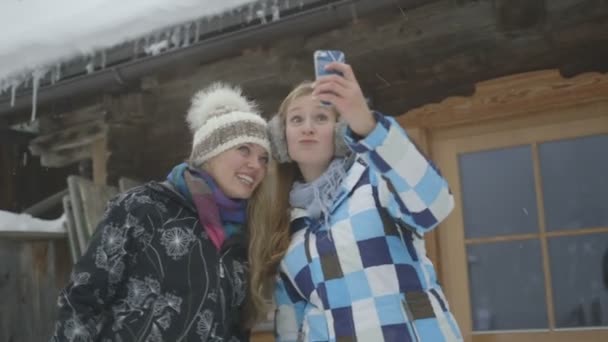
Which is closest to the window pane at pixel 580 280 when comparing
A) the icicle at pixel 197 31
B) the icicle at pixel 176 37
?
the icicle at pixel 197 31

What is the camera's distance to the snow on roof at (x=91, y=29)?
4477mm

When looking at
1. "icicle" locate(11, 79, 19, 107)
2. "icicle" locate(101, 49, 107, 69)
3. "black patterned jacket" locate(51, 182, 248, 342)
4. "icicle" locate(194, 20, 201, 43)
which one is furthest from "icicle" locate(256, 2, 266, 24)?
"icicle" locate(11, 79, 19, 107)

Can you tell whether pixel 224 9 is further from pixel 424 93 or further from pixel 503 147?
pixel 503 147

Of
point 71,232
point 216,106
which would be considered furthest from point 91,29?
point 216,106

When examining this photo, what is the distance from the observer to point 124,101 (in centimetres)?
514

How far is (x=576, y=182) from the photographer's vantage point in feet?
12.9

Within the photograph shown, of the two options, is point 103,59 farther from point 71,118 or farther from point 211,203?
point 211,203

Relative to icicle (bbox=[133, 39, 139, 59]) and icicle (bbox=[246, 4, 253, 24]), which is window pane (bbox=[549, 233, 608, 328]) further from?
icicle (bbox=[133, 39, 139, 59])

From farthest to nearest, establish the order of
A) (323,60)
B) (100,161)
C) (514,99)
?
(100,161) → (514,99) → (323,60)

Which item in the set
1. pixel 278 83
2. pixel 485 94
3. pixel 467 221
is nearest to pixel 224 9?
pixel 278 83

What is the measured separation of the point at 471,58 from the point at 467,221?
83 centimetres

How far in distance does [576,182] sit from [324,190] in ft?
6.59

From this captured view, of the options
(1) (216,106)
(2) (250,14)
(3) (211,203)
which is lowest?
(3) (211,203)

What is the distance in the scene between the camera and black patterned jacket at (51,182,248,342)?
89.7 inches
